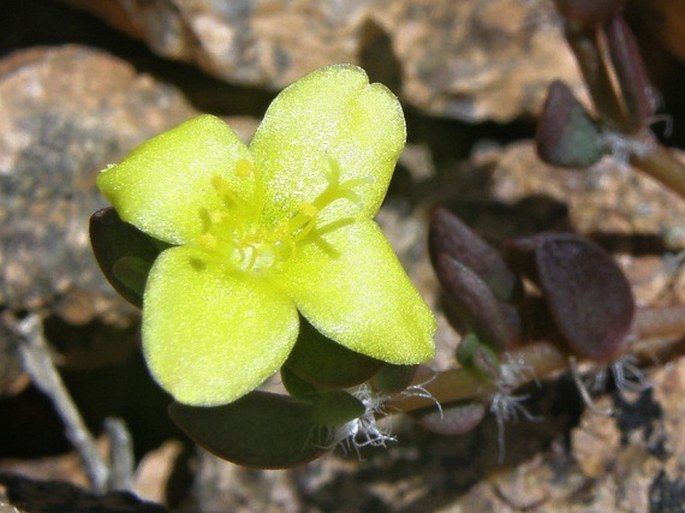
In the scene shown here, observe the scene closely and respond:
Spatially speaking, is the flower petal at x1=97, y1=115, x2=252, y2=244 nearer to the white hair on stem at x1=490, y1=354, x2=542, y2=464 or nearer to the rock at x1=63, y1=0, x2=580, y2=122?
the white hair on stem at x1=490, y1=354, x2=542, y2=464

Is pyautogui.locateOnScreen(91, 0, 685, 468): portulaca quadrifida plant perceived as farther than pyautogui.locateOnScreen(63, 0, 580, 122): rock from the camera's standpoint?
No

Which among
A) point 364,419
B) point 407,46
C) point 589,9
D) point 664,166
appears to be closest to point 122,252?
point 364,419

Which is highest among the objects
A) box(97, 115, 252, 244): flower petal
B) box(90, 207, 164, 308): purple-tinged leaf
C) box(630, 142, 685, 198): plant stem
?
box(97, 115, 252, 244): flower petal

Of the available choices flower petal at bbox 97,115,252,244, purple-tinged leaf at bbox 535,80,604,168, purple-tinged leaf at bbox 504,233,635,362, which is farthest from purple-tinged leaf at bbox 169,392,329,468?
purple-tinged leaf at bbox 535,80,604,168

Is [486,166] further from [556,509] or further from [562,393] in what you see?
[556,509]

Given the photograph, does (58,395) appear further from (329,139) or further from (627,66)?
(627,66)

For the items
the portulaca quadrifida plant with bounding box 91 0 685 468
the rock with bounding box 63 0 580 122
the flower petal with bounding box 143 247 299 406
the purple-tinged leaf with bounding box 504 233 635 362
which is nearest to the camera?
the flower petal with bounding box 143 247 299 406

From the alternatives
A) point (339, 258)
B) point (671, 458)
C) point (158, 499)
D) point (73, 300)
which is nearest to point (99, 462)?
point (158, 499)
